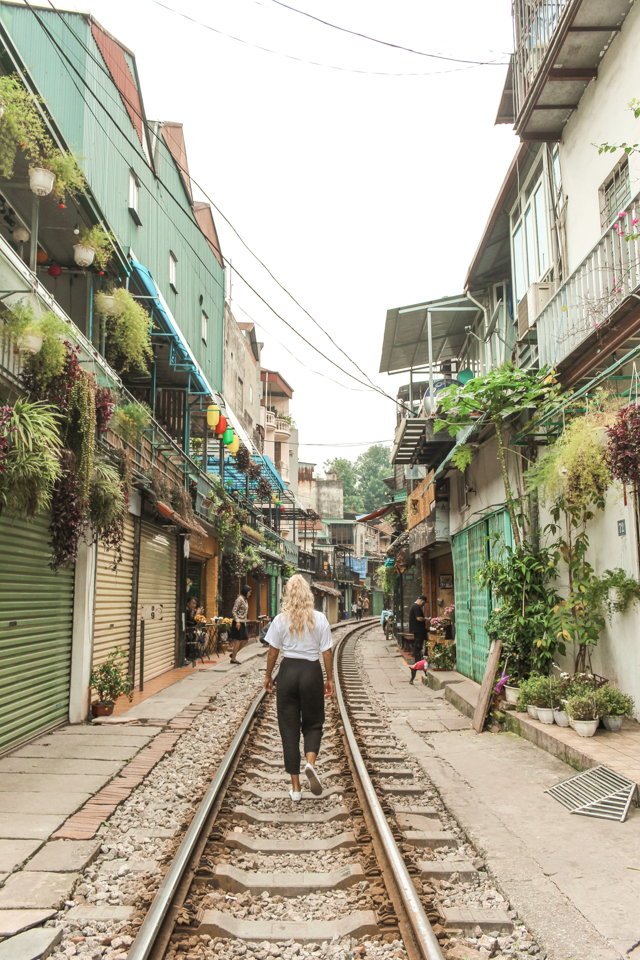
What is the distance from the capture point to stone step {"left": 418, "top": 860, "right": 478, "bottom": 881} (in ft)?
14.3

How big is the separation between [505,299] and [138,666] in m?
10.1

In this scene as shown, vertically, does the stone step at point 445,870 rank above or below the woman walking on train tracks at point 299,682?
below

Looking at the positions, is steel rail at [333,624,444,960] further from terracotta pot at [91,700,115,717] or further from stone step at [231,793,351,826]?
terracotta pot at [91,700,115,717]

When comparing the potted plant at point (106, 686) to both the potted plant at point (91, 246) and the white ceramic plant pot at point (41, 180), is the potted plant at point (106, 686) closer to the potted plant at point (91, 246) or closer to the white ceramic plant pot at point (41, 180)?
the potted plant at point (91, 246)

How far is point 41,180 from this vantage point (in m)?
7.54

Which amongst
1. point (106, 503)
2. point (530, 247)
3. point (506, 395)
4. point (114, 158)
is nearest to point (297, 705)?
point (106, 503)

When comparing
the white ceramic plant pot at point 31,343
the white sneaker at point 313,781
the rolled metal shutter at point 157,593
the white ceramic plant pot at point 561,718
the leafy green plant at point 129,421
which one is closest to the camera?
the white sneaker at point 313,781

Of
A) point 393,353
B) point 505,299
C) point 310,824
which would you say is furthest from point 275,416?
point 310,824

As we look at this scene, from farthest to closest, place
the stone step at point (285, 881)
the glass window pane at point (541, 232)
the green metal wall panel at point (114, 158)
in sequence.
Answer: the green metal wall panel at point (114, 158), the glass window pane at point (541, 232), the stone step at point (285, 881)

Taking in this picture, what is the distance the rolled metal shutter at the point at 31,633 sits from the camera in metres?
7.50

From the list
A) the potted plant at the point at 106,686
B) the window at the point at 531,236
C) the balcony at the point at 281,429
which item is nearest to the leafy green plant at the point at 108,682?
the potted plant at the point at 106,686

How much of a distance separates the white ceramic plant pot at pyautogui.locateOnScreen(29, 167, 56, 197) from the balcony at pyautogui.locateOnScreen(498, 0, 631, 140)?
605 centimetres

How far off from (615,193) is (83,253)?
682 centimetres

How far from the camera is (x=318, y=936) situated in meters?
3.64
